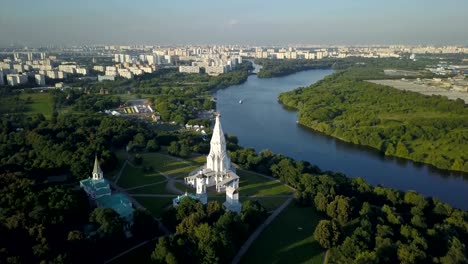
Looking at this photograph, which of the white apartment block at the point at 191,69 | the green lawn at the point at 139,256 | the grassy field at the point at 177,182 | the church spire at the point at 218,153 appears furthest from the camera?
the white apartment block at the point at 191,69

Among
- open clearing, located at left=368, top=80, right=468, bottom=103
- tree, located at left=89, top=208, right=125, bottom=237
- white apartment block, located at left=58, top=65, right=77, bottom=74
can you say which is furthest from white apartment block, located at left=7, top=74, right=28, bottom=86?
open clearing, located at left=368, top=80, right=468, bottom=103

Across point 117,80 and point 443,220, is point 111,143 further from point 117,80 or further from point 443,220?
point 117,80

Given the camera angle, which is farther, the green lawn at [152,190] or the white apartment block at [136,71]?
the white apartment block at [136,71]

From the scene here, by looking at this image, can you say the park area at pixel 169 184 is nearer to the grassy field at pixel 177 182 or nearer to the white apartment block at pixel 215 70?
the grassy field at pixel 177 182

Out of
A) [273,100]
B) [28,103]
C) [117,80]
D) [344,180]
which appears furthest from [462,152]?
[117,80]

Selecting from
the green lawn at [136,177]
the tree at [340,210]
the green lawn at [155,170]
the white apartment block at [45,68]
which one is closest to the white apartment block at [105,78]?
the white apartment block at [45,68]

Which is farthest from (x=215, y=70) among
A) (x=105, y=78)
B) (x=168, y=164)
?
(x=168, y=164)
